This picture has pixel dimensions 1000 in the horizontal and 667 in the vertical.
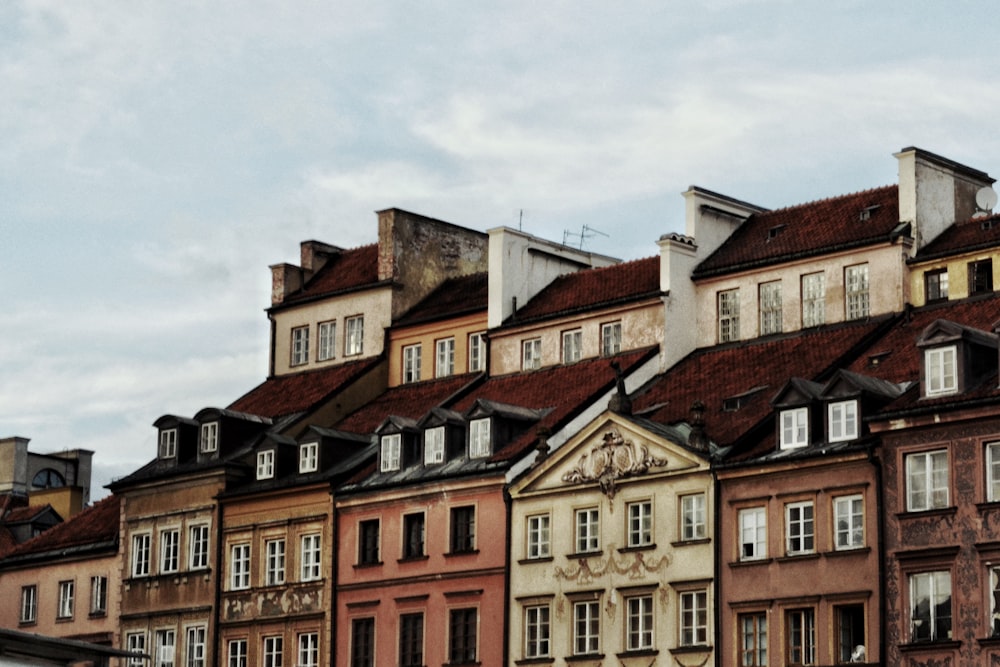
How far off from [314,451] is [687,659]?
17291 millimetres

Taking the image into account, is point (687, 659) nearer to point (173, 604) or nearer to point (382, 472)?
point (382, 472)

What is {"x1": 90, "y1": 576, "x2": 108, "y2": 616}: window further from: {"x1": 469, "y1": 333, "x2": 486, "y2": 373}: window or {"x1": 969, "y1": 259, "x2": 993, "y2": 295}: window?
{"x1": 969, "y1": 259, "x2": 993, "y2": 295}: window

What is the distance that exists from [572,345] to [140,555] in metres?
16.7

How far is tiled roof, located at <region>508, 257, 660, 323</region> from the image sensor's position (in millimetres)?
74562

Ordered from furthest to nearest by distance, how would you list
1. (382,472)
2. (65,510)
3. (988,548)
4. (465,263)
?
(65,510) < (465,263) < (382,472) < (988,548)

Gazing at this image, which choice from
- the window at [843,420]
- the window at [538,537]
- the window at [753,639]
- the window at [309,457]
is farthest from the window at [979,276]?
the window at [309,457]

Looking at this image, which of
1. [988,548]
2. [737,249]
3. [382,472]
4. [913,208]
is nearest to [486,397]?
[382,472]

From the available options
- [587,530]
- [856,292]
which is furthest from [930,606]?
[856,292]

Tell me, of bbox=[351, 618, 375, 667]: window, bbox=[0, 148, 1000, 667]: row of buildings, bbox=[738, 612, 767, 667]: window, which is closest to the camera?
bbox=[0, 148, 1000, 667]: row of buildings

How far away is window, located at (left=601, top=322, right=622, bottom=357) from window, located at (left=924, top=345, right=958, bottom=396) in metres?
16.3

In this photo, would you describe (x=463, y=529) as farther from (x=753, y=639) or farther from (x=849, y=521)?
(x=849, y=521)

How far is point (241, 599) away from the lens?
7581 cm

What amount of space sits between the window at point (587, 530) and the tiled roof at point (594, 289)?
30.1 feet

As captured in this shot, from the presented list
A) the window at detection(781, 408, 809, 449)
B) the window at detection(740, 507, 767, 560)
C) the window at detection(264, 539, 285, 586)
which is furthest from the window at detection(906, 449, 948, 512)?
the window at detection(264, 539, 285, 586)
